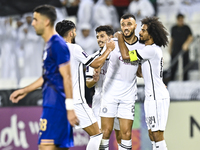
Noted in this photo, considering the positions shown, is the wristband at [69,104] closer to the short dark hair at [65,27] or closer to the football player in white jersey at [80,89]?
the football player in white jersey at [80,89]

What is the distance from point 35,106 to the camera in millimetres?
8367

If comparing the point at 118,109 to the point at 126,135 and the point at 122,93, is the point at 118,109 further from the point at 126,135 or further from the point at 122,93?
the point at 126,135

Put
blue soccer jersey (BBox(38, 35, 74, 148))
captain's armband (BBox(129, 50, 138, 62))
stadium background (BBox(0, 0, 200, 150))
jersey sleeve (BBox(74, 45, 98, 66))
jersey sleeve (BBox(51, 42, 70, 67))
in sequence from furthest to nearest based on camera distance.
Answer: stadium background (BBox(0, 0, 200, 150)) → captain's armband (BBox(129, 50, 138, 62)) → jersey sleeve (BBox(74, 45, 98, 66)) → blue soccer jersey (BBox(38, 35, 74, 148)) → jersey sleeve (BBox(51, 42, 70, 67))

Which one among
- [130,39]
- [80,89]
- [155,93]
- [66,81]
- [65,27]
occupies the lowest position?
[155,93]

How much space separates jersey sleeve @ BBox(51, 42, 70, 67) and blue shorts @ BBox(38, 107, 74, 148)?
1.61 ft

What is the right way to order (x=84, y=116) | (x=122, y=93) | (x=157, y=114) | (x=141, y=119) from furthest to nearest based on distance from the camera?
(x=141, y=119)
(x=122, y=93)
(x=157, y=114)
(x=84, y=116)

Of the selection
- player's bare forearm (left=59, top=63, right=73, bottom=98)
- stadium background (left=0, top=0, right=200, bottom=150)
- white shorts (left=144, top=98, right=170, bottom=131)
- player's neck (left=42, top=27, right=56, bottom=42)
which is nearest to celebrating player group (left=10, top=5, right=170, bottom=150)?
white shorts (left=144, top=98, right=170, bottom=131)

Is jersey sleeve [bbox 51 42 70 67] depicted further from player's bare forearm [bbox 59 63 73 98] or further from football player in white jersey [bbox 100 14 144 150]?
football player in white jersey [bbox 100 14 144 150]

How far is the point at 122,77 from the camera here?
5367 mm

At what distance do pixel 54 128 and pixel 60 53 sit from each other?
2.38ft

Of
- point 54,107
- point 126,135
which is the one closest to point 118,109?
point 126,135

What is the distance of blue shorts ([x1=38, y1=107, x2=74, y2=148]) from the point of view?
3537mm

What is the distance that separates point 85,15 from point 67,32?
480cm

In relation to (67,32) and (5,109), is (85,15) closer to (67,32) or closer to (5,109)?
(5,109)
